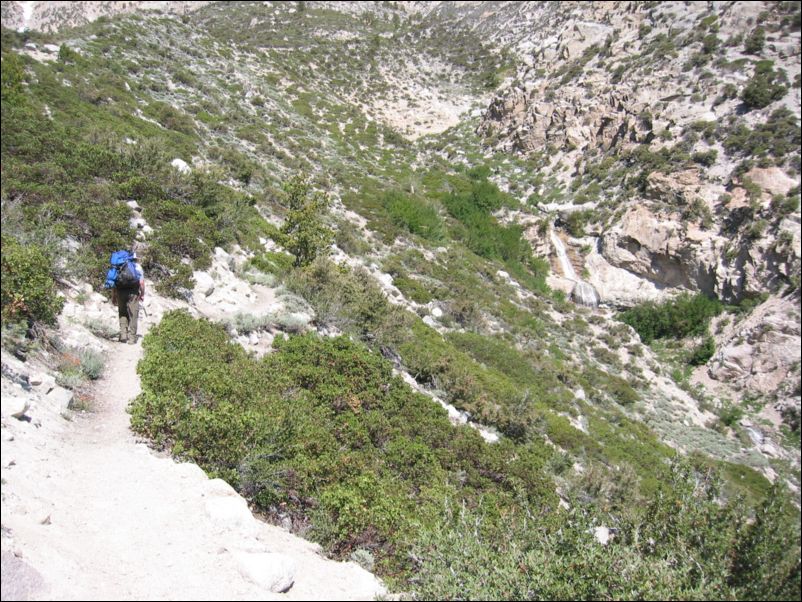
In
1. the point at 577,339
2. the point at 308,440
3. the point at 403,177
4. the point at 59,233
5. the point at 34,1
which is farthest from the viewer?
the point at 34,1

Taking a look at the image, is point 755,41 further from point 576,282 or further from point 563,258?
point 576,282

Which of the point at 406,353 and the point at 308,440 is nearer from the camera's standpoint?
the point at 308,440

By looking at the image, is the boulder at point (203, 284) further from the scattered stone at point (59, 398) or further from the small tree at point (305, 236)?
the scattered stone at point (59, 398)

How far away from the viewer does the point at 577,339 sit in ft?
75.3

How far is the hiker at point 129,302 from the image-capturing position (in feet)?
21.7

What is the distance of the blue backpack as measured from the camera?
6547 mm

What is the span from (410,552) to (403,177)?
31876 mm

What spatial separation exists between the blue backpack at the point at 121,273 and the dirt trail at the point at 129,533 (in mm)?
2384

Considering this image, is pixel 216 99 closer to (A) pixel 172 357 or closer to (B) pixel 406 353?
(B) pixel 406 353

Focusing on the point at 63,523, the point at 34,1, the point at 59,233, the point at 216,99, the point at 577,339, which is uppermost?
the point at 34,1

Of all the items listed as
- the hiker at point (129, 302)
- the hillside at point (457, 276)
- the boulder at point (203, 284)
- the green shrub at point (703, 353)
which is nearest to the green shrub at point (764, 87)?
the hillside at point (457, 276)

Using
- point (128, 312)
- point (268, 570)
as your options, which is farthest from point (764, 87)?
point (268, 570)

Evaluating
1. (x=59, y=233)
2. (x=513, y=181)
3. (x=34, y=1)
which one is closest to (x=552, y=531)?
(x=59, y=233)

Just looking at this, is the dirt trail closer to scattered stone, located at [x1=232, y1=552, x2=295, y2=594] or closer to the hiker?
scattered stone, located at [x1=232, y1=552, x2=295, y2=594]
